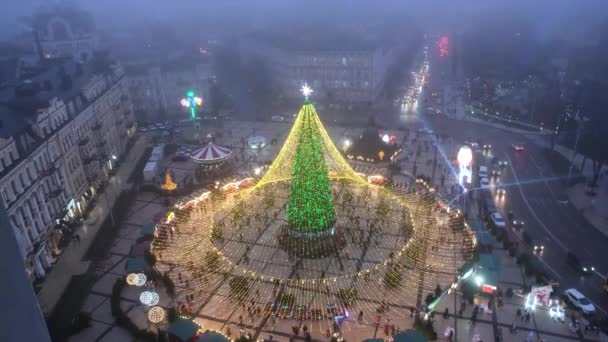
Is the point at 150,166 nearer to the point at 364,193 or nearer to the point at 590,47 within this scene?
the point at 364,193

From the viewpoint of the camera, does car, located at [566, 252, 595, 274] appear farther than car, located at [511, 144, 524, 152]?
No

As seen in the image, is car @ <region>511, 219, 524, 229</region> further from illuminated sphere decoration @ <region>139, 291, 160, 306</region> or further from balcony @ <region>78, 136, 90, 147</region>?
balcony @ <region>78, 136, 90, 147</region>

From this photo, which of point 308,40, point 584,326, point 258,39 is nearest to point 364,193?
point 584,326

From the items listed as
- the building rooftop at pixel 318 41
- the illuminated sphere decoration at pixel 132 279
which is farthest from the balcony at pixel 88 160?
the building rooftop at pixel 318 41

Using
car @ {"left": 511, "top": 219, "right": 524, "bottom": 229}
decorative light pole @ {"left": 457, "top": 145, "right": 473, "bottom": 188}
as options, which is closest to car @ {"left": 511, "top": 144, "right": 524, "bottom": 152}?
decorative light pole @ {"left": 457, "top": 145, "right": 473, "bottom": 188}

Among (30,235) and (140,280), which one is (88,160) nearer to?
(30,235)

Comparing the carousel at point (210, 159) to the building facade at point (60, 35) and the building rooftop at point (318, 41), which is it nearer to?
the building rooftop at point (318, 41)

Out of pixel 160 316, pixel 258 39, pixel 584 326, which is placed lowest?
pixel 584 326
